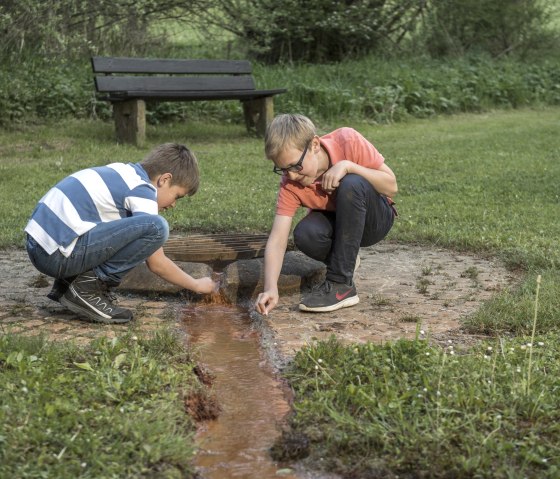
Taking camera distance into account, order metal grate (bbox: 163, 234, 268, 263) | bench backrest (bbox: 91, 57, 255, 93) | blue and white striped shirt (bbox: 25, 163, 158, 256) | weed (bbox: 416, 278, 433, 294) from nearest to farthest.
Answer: blue and white striped shirt (bbox: 25, 163, 158, 256), weed (bbox: 416, 278, 433, 294), metal grate (bbox: 163, 234, 268, 263), bench backrest (bbox: 91, 57, 255, 93)

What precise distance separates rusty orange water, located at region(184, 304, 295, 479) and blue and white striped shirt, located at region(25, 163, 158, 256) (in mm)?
679

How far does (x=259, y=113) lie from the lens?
11641 millimetres

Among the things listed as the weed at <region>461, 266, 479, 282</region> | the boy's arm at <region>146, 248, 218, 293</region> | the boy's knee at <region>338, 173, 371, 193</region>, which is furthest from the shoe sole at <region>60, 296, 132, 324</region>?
the weed at <region>461, 266, 479, 282</region>

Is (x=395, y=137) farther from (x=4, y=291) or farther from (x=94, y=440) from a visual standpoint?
(x=94, y=440)

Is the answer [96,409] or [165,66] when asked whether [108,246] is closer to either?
[96,409]

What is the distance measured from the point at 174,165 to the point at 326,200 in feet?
3.11

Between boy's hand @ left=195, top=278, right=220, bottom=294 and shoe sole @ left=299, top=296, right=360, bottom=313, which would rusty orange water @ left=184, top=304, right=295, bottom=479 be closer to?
boy's hand @ left=195, top=278, right=220, bottom=294

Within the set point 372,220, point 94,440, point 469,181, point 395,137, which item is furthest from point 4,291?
point 395,137

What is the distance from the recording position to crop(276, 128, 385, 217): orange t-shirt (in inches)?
191

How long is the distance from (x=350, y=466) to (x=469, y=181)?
5.95 metres

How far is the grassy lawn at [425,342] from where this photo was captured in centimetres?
300

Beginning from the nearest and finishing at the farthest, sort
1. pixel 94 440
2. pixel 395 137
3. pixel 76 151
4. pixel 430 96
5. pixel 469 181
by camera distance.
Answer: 1. pixel 94 440
2. pixel 469 181
3. pixel 76 151
4. pixel 395 137
5. pixel 430 96

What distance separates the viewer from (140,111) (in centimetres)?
1048

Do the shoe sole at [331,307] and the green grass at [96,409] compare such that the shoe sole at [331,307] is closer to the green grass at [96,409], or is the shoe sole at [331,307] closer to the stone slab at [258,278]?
the stone slab at [258,278]
